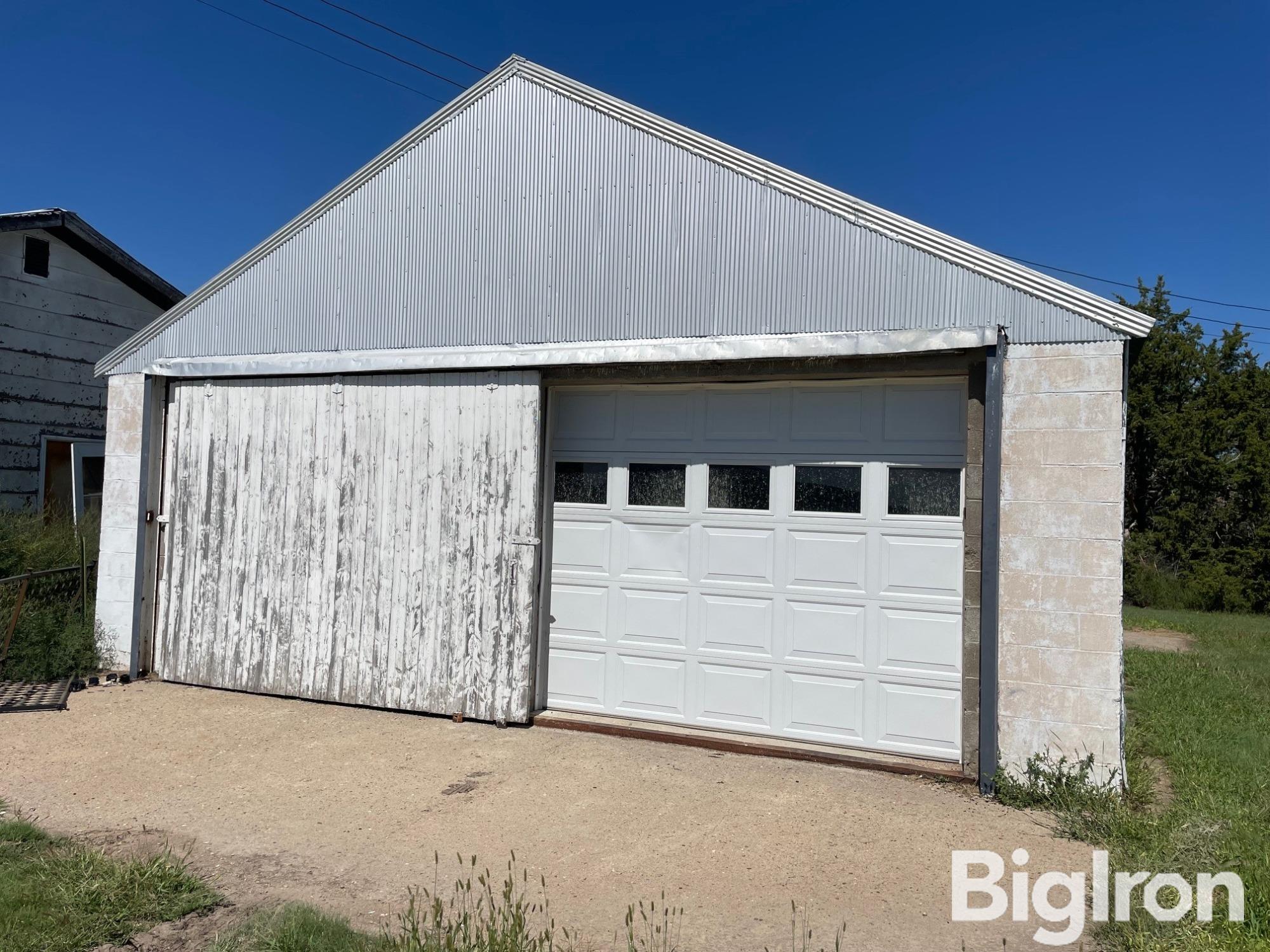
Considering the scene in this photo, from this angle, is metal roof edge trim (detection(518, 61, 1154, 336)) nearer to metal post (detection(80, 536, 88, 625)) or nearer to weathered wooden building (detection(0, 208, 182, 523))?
metal post (detection(80, 536, 88, 625))

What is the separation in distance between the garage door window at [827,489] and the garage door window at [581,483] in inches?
62.9

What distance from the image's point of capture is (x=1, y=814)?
539 cm

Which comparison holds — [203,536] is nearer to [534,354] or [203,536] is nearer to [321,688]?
[321,688]

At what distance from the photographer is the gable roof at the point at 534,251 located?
6.46 m

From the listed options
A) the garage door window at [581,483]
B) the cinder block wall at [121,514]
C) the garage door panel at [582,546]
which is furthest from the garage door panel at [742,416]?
the cinder block wall at [121,514]

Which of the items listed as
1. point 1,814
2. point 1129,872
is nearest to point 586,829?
point 1129,872

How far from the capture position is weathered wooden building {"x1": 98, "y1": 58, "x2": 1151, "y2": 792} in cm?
619

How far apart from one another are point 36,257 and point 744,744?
11.1m

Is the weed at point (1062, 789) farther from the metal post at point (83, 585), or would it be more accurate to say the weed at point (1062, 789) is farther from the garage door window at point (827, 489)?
the metal post at point (83, 585)

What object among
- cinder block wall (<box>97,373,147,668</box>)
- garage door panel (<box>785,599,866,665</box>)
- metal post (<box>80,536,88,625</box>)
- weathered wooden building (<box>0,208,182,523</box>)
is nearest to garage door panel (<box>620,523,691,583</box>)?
garage door panel (<box>785,599,866,665</box>)

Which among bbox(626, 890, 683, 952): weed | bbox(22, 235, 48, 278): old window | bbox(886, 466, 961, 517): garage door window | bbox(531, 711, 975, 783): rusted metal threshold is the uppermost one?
bbox(22, 235, 48, 278): old window

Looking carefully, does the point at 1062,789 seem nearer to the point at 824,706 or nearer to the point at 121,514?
the point at 824,706

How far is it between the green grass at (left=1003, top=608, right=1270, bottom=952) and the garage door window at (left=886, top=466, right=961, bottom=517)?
1.82 m

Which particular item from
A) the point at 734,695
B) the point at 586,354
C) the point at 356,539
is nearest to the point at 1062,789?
the point at 734,695
